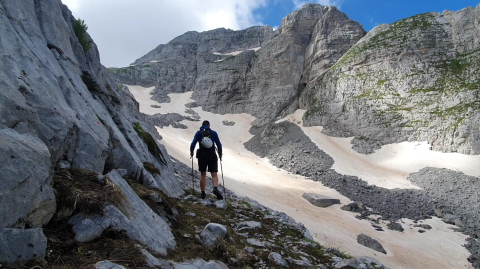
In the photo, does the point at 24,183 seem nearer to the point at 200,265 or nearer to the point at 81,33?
the point at 200,265

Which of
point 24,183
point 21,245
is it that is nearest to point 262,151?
point 24,183

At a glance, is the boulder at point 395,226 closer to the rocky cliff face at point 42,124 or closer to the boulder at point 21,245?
the rocky cliff face at point 42,124

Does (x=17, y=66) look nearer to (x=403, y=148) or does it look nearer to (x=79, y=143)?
(x=79, y=143)

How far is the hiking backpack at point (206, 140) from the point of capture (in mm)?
8656

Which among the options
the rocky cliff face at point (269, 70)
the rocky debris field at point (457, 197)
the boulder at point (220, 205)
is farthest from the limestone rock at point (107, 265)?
the rocky cliff face at point (269, 70)

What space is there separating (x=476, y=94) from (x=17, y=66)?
47406 mm

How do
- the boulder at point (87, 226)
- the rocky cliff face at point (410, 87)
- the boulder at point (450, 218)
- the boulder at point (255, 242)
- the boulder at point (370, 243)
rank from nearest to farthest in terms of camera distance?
the boulder at point (87, 226), the boulder at point (255, 242), the boulder at point (370, 243), the boulder at point (450, 218), the rocky cliff face at point (410, 87)

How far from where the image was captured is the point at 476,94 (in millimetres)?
34844

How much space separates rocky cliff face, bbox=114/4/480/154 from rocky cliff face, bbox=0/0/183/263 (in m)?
37.9

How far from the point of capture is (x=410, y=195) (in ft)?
81.7

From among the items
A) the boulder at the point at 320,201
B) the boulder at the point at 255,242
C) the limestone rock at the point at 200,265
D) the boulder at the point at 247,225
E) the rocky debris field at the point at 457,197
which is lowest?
the limestone rock at the point at 200,265

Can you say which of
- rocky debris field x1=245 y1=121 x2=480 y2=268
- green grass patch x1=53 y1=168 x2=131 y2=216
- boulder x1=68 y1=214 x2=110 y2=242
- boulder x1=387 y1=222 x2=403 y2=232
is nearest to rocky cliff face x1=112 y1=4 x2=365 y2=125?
rocky debris field x1=245 y1=121 x2=480 y2=268

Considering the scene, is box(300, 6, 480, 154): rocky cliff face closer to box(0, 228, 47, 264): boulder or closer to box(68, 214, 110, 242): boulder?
box(68, 214, 110, 242): boulder

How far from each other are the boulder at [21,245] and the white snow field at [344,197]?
11.7 metres
